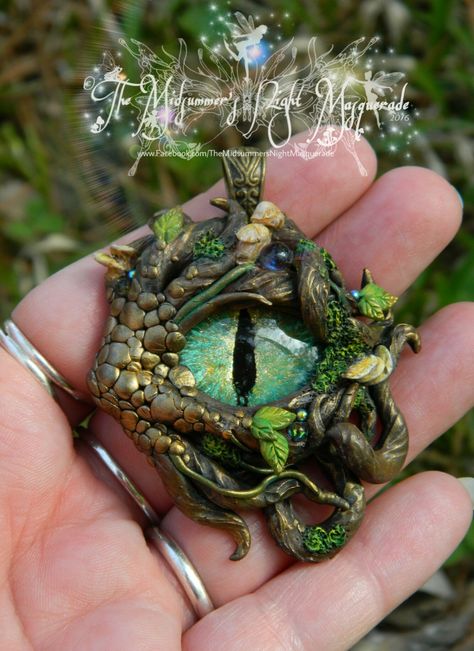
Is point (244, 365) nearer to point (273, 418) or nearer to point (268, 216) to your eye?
point (273, 418)

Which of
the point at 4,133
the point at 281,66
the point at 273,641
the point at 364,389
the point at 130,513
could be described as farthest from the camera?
the point at 4,133

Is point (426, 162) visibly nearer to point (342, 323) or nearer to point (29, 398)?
point (342, 323)

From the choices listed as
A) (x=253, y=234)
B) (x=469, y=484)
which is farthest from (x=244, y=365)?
(x=469, y=484)

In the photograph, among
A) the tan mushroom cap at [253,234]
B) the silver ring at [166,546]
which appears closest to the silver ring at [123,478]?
the silver ring at [166,546]

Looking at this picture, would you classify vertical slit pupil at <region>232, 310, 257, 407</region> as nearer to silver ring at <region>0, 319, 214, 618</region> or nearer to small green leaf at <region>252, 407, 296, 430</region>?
small green leaf at <region>252, 407, 296, 430</region>

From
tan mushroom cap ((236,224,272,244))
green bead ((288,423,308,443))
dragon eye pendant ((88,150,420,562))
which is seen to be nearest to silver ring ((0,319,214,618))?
dragon eye pendant ((88,150,420,562))

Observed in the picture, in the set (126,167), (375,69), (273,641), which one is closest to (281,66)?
(375,69)
